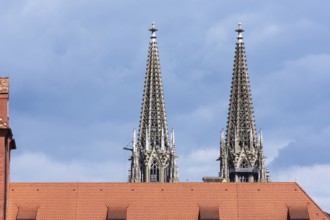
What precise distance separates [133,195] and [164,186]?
7.93 ft

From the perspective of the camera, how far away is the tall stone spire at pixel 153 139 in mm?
138212

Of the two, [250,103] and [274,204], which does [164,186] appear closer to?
[274,204]

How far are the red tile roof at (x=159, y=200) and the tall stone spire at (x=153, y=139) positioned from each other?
5591 cm

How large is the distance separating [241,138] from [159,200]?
2414 inches

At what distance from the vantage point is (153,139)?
141m

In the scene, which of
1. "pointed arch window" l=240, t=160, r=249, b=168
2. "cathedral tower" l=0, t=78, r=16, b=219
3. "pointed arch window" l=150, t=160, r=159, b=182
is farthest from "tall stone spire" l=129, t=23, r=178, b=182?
"cathedral tower" l=0, t=78, r=16, b=219

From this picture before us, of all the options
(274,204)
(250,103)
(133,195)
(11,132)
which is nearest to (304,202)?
(274,204)

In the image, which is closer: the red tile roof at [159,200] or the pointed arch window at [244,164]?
the red tile roof at [159,200]

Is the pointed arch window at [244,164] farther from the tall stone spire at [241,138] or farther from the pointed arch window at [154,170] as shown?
the pointed arch window at [154,170]

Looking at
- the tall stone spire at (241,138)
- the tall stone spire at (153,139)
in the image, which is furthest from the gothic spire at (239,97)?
the tall stone spire at (153,139)

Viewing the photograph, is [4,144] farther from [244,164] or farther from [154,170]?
[244,164]

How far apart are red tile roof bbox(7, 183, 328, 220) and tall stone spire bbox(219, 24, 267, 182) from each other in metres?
55.0

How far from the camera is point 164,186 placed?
8169 cm

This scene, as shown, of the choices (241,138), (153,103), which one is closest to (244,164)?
(241,138)
